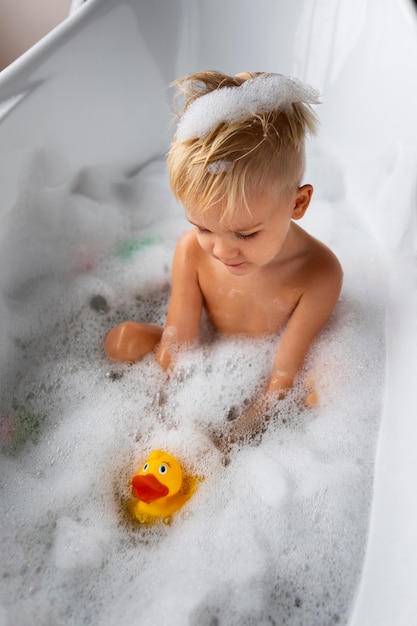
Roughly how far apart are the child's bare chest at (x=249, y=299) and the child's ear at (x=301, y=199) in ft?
0.47

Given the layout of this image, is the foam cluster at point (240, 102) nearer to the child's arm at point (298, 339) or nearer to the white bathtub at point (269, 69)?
the child's arm at point (298, 339)

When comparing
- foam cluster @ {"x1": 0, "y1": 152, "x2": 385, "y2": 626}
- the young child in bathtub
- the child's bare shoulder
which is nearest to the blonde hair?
the young child in bathtub

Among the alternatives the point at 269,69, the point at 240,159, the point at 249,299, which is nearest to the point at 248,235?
the point at 240,159

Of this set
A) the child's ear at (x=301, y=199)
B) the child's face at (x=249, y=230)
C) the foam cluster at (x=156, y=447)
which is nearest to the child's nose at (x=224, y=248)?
the child's face at (x=249, y=230)

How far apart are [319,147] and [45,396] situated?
0.86m

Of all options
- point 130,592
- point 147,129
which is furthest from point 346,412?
point 147,129

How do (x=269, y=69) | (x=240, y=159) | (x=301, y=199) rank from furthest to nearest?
(x=269, y=69) → (x=301, y=199) → (x=240, y=159)

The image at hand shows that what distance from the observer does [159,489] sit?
1.03 meters

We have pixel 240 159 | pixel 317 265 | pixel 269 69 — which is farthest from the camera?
pixel 269 69

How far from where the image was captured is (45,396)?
1.27m

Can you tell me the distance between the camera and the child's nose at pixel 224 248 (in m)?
0.96

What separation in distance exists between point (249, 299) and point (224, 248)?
0.22 meters

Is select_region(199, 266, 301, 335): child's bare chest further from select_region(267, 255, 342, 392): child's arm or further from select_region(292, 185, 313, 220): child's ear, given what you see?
select_region(292, 185, 313, 220): child's ear

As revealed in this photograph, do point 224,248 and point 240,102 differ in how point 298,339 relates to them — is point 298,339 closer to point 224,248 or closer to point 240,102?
point 224,248
